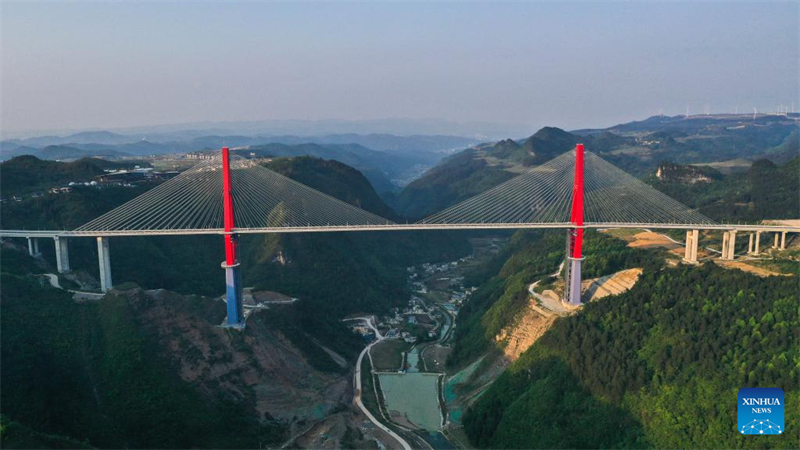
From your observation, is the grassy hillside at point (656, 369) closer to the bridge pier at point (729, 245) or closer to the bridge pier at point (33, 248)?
the bridge pier at point (729, 245)

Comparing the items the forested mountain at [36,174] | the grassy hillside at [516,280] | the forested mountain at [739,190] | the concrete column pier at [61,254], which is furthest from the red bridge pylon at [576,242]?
the forested mountain at [36,174]

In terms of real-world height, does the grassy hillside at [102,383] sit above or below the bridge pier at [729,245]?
below

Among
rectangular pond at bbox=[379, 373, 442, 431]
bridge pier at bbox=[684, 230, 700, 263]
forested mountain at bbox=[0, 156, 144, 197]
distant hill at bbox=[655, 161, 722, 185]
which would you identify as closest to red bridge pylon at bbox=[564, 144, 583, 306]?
bridge pier at bbox=[684, 230, 700, 263]

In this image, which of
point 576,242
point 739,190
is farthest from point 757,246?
point 739,190

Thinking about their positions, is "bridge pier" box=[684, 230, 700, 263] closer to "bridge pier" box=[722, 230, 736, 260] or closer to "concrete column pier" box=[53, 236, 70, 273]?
"bridge pier" box=[722, 230, 736, 260]

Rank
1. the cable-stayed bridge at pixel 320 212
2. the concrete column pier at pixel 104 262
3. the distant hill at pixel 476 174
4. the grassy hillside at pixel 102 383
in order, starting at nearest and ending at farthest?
1. the grassy hillside at pixel 102 383
2. the cable-stayed bridge at pixel 320 212
3. the concrete column pier at pixel 104 262
4. the distant hill at pixel 476 174

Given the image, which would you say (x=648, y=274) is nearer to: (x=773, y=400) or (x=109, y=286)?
(x=773, y=400)

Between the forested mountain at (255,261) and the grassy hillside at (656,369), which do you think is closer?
the grassy hillside at (656,369)

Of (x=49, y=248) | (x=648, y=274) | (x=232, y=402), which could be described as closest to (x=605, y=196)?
(x=648, y=274)
